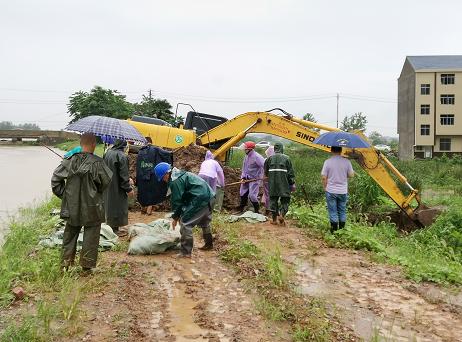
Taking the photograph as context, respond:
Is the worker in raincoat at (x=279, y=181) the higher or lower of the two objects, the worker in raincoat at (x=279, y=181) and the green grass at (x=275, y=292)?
the higher

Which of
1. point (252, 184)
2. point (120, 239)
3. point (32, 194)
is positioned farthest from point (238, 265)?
point (32, 194)

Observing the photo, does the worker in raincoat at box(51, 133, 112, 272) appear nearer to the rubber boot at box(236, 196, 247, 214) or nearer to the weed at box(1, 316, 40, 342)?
the weed at box(1, 316, 40, 342)

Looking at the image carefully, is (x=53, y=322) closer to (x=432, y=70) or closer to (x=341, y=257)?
(x=341, y=257)

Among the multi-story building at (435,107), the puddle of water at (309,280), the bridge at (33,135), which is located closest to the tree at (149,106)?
the bridge at (33,135)

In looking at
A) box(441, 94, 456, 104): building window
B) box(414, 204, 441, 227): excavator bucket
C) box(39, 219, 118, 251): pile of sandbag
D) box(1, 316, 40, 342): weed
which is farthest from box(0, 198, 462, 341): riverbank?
box(441, 94, 456, 104): building window

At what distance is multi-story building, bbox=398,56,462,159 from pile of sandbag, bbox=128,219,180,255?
39197mm

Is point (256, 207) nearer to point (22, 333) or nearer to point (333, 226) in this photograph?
point (333, 226)

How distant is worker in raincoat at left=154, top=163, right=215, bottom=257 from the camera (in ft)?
23.3

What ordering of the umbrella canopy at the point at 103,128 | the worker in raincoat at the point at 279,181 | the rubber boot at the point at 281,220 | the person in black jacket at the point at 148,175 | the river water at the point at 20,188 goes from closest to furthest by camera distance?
1. the umbrella canopy at the point at 103,128
2. the worker in raincoat at the point at 279,181
3. the rubber boot at the point at 281,220
4. the person in black jacket at the point at 148,175
5. the river water at the point at 20,188

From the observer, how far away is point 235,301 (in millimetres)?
5262

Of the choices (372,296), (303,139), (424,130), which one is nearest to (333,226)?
(303,139)

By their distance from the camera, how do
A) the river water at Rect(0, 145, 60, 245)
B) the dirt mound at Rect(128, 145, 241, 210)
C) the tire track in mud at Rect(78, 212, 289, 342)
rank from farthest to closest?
the river water at Rect(0, 145, 60, 245), the dirt mound at Rect(128, 145, 241, 210), the tire track in mud at Rect(78, 212, 289, 342)

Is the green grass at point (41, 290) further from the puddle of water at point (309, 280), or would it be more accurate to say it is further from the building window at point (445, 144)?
the building window at point (445, 144)

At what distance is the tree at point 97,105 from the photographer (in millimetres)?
45156
